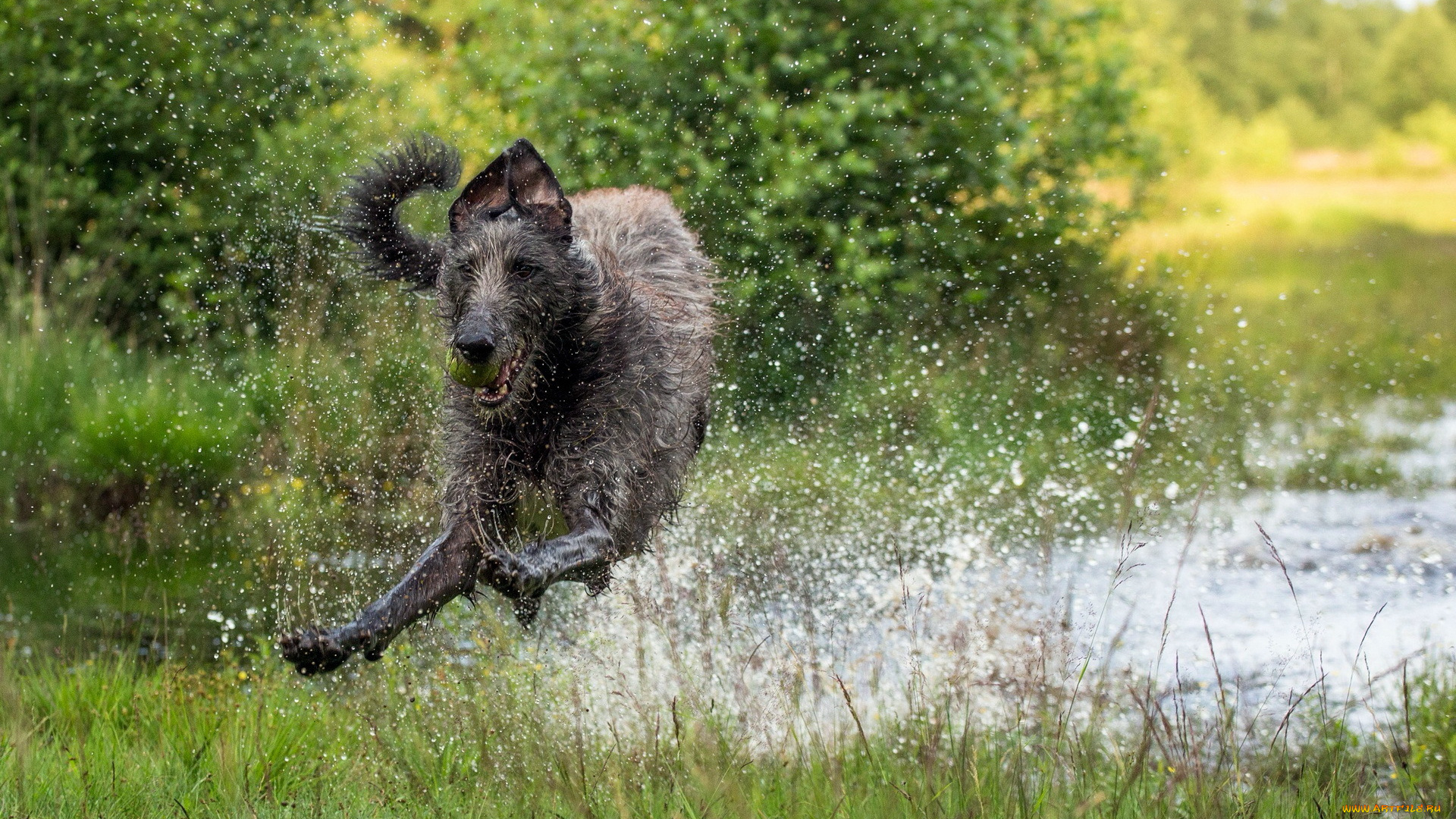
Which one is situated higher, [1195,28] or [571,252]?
[1195,28]

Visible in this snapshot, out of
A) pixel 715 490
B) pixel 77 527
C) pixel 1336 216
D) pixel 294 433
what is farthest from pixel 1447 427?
pixel 1336 216

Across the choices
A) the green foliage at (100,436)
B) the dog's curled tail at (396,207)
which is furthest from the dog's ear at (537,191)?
the green foliage at (100,436)

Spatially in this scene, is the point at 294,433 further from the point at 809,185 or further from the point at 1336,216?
the point at 1336,216

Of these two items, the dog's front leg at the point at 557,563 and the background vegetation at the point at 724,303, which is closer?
the dog's front leg at the point at 557,563

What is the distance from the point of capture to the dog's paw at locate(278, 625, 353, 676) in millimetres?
3359

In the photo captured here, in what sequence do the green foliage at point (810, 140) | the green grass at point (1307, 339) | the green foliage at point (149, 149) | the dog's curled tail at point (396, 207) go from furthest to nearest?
the green grass at point (1307, 339)
the green foliage at point (149, 149)
the green foliage at point (810, 140)
the dog's curled tail at point (396, 207)

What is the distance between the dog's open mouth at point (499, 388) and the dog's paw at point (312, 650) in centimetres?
85

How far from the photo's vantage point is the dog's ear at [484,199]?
4133 mm

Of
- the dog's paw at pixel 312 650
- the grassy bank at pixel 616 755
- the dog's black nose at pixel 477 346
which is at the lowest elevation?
the grassy bank at pixel 616 755

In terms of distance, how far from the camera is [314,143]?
8578mm

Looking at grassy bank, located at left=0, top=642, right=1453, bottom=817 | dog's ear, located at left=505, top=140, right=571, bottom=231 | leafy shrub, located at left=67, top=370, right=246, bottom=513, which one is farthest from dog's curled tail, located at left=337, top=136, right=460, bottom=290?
leafy shrub, located at left=67, top=370, right=246, bottom=513

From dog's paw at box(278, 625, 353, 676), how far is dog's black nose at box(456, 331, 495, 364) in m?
0.88

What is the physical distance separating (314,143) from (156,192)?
1134mm

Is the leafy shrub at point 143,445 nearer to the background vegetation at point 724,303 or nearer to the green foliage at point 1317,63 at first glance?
the background vegetation at point 724,303
